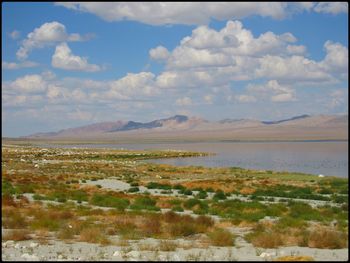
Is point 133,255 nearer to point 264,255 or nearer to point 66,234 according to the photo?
point 264,255

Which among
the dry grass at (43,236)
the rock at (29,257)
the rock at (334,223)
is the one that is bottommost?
the rock at (334,223)

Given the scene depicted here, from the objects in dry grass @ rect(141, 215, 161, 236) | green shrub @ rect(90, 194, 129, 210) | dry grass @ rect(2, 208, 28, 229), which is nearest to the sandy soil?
dry grass @ rect(141, 215, 161, 236)

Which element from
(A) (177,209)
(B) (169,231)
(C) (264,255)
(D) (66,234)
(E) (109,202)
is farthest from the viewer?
(E) (109,202)

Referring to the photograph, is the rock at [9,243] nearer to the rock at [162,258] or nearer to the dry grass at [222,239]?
the rock at [162,258]

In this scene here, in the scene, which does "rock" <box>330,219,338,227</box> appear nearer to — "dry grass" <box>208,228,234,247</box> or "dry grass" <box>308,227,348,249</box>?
"dry grass" <box>308,227,348,249</box>

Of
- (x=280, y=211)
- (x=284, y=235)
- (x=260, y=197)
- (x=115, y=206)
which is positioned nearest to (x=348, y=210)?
(x=280, y=211)

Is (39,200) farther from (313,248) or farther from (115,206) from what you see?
(313,248)

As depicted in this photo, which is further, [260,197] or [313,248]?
[260,197]

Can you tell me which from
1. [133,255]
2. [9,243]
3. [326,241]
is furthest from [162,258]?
[326,241]

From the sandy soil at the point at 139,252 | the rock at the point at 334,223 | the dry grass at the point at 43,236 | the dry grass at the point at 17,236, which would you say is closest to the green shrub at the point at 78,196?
the dry grass at the point at 43,236

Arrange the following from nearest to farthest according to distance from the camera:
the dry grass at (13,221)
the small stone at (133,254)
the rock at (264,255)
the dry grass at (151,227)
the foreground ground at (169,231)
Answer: the small stone at (133,254)
the rock at (264,255)
the foreground ground at (169,231)
the dry grass at (151,227)
the dry grass at (13,221)

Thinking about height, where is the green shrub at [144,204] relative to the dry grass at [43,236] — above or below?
below
